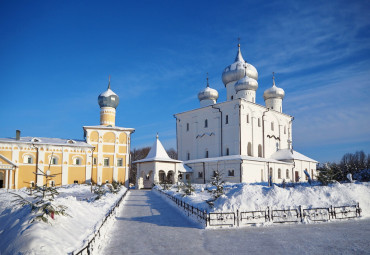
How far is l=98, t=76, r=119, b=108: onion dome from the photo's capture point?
134 feet

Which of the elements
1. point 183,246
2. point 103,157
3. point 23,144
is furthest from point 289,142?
point 183,246

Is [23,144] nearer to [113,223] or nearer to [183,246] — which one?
[113,223]

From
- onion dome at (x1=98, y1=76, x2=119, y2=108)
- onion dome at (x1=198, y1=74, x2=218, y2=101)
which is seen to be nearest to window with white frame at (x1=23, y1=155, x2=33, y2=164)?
onion dome at (x1=98, y1=76, x2=119, y2=108)

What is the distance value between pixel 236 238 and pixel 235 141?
89.5 feet

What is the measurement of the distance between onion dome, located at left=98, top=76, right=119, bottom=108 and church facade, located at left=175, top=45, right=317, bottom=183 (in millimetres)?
8085

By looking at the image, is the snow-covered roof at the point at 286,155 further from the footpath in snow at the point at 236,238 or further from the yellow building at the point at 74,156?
the footpath in snow at the point at 236,238

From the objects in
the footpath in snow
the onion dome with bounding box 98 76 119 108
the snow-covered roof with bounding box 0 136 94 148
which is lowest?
the footpath in snow

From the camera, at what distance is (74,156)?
116 ft

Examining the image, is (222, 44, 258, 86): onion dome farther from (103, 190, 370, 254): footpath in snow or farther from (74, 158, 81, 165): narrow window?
(103, 190, 370, 254): footpath in snow

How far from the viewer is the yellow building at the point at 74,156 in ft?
106

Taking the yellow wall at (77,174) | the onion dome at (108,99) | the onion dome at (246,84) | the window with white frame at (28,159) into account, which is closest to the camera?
the window with white frame at (28,159)

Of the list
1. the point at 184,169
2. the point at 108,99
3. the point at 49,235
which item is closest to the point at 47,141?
the point at 108,99

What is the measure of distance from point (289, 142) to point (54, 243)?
40.5 meters

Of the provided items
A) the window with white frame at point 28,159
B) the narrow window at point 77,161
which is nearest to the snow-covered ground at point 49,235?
the window with white frame at point 28,159
